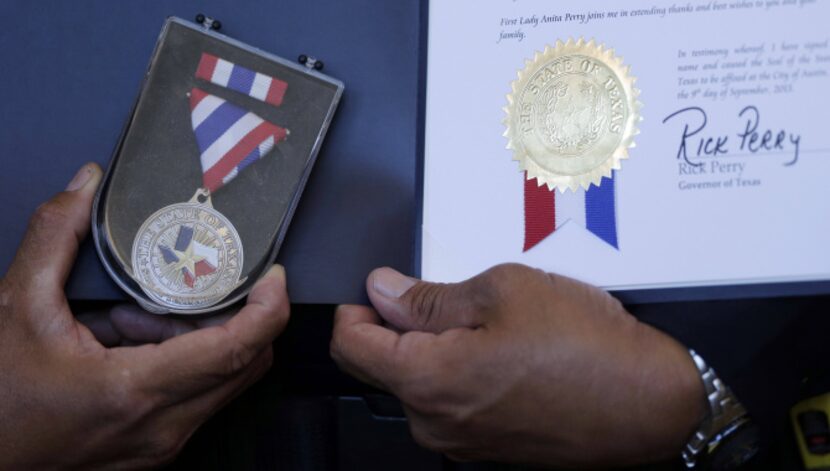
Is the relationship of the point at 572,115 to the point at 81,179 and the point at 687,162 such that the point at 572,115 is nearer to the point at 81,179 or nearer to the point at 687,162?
the point at 687,162

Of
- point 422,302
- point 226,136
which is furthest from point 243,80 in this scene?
point 422,302

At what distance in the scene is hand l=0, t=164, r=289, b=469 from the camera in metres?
0.81

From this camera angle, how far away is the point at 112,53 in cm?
96

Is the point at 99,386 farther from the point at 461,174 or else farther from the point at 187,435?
the point at 461,174

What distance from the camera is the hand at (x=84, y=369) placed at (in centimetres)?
81

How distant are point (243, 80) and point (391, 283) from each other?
0.96 feet

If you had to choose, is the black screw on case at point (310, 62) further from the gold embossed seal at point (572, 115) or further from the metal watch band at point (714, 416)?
the metal watch band at point (714, 416)

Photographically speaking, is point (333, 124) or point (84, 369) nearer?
point (84, 369)

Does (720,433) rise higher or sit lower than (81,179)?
lower

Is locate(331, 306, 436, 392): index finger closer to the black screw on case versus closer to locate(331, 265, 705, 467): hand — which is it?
locate(331, 265, 705, 467): hand

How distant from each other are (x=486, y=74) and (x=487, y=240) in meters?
0.19

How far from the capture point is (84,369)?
2.67 feet

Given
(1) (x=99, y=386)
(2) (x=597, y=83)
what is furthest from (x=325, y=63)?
(1) (x=99, y=386)

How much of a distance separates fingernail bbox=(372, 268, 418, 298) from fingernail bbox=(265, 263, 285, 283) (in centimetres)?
10
